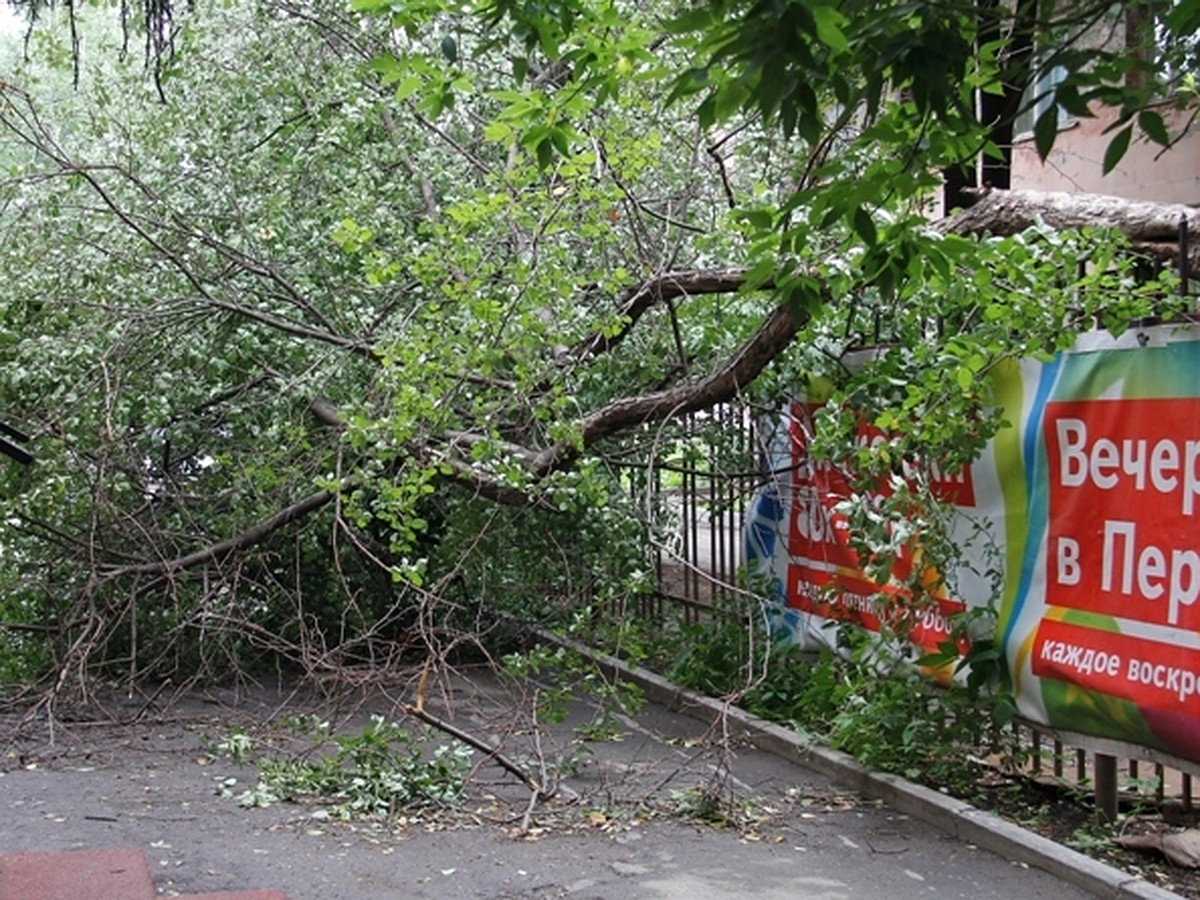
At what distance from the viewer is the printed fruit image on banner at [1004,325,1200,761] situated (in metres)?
6.41

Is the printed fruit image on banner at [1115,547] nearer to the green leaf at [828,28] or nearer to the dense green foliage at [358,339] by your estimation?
the dense green foliage at [358,339]

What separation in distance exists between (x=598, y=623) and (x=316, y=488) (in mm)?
2299

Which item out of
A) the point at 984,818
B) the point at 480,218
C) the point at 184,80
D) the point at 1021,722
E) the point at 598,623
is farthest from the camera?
the point at 184,80

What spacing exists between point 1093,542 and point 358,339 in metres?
5.41

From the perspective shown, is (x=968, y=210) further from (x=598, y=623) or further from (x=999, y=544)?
(x=598, y=623)

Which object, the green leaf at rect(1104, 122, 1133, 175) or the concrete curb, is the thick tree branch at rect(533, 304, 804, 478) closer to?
the concrete curb

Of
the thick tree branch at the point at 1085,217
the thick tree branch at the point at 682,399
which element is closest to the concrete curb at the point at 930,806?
the thick tree branch at the point at 682,399

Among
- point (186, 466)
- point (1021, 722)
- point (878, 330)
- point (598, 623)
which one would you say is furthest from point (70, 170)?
point (1021, 722)

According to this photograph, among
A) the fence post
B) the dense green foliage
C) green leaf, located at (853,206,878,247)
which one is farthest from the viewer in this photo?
the dense green foliage

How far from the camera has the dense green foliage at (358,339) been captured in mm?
8898

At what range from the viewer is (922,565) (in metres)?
7.82

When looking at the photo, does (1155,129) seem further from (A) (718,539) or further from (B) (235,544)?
(B) (235,544)

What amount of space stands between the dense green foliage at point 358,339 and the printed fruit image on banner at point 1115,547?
0.55 metres

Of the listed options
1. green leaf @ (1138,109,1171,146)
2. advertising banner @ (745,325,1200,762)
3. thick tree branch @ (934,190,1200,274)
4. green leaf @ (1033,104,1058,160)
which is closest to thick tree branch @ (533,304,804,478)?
thick tree branch @ (934,190,1200,274)
